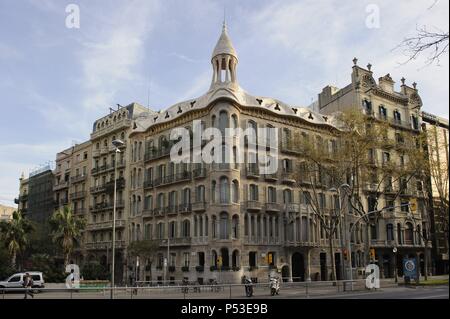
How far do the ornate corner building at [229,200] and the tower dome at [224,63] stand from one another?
0.11 meters

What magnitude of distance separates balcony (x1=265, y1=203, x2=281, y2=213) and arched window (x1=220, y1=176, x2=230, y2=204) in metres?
4.47

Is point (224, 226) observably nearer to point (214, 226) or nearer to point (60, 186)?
point (214, 226)

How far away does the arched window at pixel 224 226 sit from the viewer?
42.2 meters

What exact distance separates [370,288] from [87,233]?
40.8m

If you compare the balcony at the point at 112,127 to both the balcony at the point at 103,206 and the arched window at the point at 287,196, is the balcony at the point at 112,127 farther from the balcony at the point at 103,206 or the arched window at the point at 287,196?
the arched window at the point at 287,196

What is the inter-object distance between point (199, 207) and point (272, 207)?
7.35 meters

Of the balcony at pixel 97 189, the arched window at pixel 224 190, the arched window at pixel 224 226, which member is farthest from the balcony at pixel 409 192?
the balcony at pixel 97 189

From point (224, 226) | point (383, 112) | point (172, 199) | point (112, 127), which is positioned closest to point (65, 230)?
point (172, 199)

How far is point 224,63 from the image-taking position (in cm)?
4591

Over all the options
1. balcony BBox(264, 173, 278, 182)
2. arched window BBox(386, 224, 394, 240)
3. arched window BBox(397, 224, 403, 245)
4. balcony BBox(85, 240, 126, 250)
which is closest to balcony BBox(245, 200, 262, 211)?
balcony BBox(264, 173, 278, 182)

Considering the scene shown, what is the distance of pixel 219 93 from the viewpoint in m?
44.3
